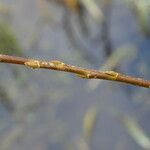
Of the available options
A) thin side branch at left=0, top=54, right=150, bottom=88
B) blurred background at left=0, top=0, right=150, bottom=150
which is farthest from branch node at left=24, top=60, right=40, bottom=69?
blurred background at left=0, top=0, right=150, bottom=150

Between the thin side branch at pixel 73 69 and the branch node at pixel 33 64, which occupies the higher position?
the thin side branch at pixel 73 69

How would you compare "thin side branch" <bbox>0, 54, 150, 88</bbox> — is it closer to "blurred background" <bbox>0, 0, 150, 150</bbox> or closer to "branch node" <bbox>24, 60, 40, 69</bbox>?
"branch node" <bbox>24, 60, 40, 69</bbox>

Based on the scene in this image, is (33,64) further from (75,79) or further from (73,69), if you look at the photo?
(75,79)

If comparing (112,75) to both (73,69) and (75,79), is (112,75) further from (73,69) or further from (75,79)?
(75,79)

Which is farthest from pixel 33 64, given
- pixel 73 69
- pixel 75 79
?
pixel 75 79

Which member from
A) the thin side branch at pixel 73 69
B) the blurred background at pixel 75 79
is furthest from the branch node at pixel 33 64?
the blurred background at pixel 75 79

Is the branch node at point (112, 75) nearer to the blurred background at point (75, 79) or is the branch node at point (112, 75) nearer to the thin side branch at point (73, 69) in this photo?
the thin side branch at point (73, 69)

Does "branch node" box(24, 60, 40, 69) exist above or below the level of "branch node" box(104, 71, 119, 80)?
below

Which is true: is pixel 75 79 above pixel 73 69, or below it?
below

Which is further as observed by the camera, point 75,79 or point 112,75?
point 75,79
